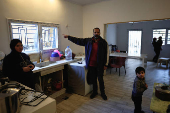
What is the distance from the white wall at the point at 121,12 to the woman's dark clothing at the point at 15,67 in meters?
2.99

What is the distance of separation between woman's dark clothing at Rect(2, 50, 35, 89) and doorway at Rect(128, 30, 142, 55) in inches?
295

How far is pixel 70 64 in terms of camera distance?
10.6 feet

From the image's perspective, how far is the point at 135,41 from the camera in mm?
8219

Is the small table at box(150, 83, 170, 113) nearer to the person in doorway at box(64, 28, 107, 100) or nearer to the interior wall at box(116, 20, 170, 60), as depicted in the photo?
the person in doorway at box(64, 28, 107, 100)

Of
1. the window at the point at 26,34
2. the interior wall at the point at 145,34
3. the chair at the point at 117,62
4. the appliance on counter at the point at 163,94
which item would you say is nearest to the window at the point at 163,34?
the interior wall at the point at 145,34

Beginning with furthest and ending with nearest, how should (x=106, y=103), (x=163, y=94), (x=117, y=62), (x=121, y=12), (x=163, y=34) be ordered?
1. (x=163, y=34)
2. (x=117, y=62)
3. (x=121, y=12)
4. (x=106, y=103)
5. (x=163, y=94)

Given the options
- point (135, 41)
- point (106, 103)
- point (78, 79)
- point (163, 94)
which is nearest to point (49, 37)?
point (78, 79)

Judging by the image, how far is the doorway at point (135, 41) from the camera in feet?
26.4

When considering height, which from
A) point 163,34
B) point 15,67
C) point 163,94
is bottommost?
point 163,94

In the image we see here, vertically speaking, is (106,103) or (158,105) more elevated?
(158,105)

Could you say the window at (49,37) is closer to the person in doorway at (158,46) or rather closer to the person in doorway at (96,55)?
the person in doorway at (96,55)

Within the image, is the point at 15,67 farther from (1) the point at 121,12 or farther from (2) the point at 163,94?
(1) the point at 121,12

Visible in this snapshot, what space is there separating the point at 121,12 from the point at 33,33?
8.53ft

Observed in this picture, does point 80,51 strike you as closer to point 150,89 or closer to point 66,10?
point 66,10
